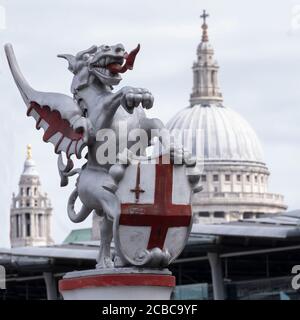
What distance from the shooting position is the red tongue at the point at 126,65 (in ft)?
100

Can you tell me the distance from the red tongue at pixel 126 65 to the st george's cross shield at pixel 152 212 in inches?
66.1

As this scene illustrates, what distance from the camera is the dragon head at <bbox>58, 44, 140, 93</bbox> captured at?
30906 millimetres

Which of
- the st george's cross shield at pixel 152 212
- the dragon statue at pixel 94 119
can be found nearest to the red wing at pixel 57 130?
the dragon statue at pixel 94 119

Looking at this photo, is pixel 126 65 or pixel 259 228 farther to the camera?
pixel 259 228

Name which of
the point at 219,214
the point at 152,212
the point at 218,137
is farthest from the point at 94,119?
the point at 218,137

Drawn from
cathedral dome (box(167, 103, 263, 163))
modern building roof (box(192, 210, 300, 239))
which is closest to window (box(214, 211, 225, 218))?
cathedral dome (box(167, 103, 263, 163))

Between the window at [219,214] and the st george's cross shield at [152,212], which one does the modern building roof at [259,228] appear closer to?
the st george's cross shield at [152,212]

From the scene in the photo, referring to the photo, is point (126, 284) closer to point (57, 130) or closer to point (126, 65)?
point (57, 130)

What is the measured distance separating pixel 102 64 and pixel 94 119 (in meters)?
0.95

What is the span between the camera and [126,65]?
1215 inches

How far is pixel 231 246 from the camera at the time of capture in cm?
5719

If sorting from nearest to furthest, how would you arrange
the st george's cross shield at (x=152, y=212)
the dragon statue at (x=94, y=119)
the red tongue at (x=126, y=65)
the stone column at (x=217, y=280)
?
1. the st george's cross shield at (x=152, y=212)
2. the dragon statue at (x=94, y=119)
3. the red tongue at (x=126, y=65)
4. the stone column at (x=217, y=280)

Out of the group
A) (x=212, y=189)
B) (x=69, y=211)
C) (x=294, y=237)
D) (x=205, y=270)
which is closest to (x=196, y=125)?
(x=212, y=189)

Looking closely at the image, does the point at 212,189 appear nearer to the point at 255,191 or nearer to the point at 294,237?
the point at 255,191
